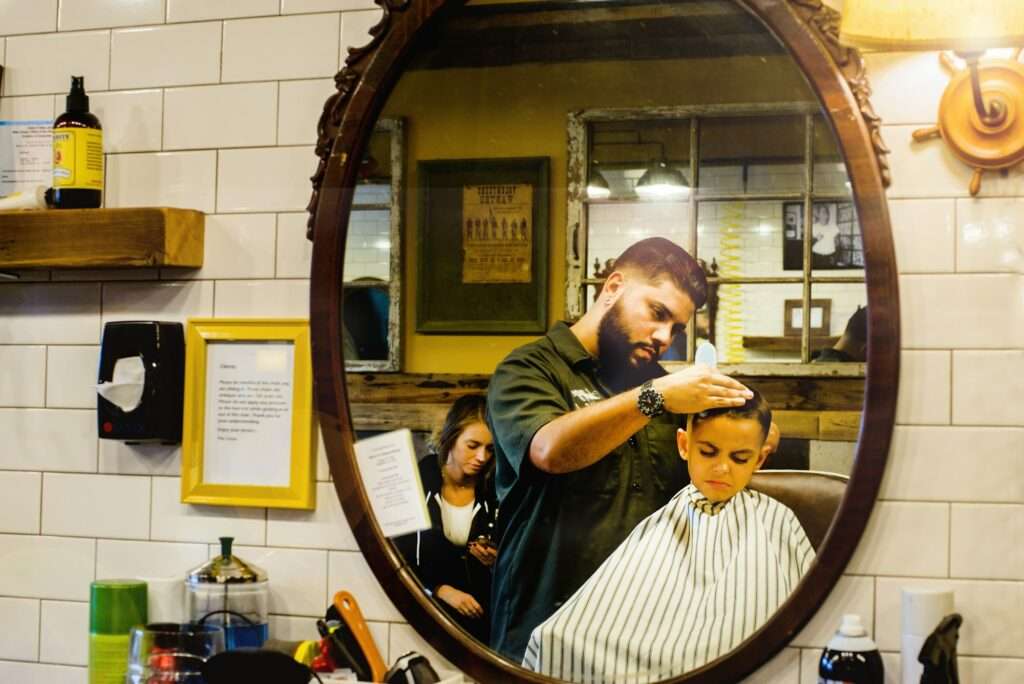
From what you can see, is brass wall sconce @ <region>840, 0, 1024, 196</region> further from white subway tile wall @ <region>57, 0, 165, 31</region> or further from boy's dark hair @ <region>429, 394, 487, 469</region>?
white subway tile wall @ <region>57, 0, 165, 31</region>

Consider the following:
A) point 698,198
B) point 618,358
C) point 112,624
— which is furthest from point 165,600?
point 698,198

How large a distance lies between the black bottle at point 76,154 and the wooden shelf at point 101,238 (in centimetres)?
4

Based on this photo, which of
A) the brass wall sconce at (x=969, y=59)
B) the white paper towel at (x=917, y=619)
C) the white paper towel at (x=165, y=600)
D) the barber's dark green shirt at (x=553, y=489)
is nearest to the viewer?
the brass wall sconce at (x=969, y=59)

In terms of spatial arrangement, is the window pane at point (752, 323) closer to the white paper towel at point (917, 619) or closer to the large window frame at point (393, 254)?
the white paper towel at point (917, 619)

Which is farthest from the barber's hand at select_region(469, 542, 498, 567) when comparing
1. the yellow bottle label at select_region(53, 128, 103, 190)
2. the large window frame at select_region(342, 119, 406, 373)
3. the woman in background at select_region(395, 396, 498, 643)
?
the yellow bottle label at select_region(53, 128, 103, 190)

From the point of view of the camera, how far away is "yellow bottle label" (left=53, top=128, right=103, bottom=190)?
6.62ft

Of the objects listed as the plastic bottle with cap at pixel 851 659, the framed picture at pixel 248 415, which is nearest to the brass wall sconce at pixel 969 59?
the plastic bottle with cap at pixel 851 659

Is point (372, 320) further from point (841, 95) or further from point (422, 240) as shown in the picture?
point (841, 95)

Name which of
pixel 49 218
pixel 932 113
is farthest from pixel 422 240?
pixel 932 113

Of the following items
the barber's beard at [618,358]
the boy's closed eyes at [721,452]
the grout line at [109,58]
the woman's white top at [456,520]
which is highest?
the grout line at [109,58]

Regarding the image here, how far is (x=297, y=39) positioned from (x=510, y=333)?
Answer: 626 mm

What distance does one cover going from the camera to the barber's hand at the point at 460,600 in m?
1.82

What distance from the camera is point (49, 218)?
6.60 feet

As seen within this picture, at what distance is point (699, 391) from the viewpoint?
1734 mm
